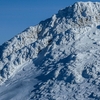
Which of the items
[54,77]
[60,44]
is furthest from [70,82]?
[60,44]

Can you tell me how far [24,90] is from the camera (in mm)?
24391

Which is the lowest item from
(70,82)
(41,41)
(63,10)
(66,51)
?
(70,82)

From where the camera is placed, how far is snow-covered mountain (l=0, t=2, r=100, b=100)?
75.7 feet

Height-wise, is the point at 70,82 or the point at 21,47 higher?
the point at 21,47

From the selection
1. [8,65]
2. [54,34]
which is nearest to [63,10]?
[54,34]

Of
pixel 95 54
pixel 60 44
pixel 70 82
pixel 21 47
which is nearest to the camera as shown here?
pixel 70 82

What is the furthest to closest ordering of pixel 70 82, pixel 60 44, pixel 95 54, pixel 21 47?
pixel 21 47 → pixel 60 44 → pixel 95 54 → pixel 70 82

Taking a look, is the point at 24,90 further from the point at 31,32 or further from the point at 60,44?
the point at 31,32

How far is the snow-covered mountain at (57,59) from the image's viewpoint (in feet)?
75.7

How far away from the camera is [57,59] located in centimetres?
2659

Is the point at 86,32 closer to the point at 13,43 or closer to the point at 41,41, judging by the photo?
the point at 41,41

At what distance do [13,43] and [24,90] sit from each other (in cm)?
750

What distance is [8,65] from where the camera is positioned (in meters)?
28.0

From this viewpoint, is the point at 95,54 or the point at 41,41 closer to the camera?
the point at 95,54
